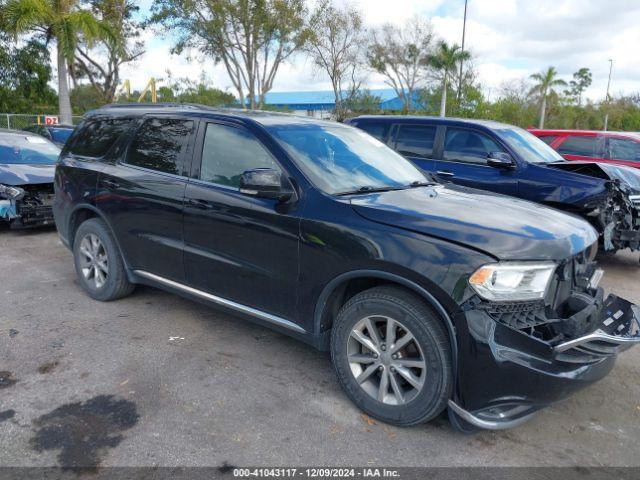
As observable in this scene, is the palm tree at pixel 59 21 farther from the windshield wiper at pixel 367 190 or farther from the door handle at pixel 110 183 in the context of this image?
the windshield wiper at pixel 367 190

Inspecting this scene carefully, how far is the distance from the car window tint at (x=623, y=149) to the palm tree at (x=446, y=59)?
2188 cm

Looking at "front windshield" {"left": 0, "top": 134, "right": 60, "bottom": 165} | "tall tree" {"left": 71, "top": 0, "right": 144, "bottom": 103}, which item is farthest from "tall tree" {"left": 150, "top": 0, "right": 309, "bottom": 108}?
"front windshield" {"left": 0, "top": 134, "right": 60, "bottom": 165}

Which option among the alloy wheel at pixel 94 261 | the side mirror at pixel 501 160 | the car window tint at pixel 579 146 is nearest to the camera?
the alloy wheel at pixel 94 261

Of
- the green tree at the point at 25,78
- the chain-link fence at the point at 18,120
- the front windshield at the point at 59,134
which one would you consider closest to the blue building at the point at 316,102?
the green tree at the point at 25,78

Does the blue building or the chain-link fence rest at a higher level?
the blue building

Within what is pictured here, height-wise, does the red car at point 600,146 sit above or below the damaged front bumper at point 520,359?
above

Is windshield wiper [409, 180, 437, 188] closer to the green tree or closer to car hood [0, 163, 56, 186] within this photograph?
car hood [0, 163, 56, 186]

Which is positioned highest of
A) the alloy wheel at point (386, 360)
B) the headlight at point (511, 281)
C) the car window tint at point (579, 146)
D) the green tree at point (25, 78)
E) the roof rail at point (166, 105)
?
the green tree at point (25, 78)

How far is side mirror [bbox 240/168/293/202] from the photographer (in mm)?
3211

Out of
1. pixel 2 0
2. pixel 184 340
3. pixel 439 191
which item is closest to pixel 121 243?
pixel 184 340

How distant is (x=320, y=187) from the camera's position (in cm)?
328

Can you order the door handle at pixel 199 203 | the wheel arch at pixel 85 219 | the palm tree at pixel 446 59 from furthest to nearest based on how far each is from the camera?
the palm tree at pixel 446 59 < the wheel arch at pixel 85 219 < the door handle at pixel 199 203

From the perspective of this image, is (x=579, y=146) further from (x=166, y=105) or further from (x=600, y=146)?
(x=166, y=105)

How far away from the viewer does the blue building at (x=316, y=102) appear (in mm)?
45938
